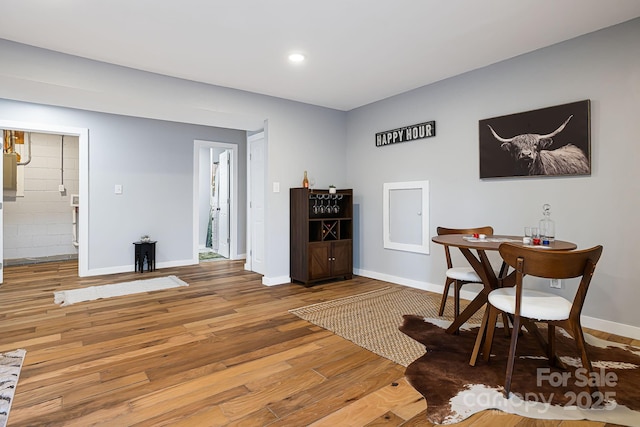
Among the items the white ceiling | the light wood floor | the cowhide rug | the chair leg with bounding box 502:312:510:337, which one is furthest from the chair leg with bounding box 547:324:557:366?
the white ceiling

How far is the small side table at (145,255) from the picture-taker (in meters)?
5.19

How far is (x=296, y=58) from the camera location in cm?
328

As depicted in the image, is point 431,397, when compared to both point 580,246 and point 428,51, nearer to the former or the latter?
point 580,246

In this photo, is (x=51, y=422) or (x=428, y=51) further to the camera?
(x=428, y=51)

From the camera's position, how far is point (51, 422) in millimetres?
1646

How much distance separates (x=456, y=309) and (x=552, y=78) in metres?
2.18

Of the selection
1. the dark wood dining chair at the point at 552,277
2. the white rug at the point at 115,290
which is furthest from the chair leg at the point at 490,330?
the white rug at the point at 115,290

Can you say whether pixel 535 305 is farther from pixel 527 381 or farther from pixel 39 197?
pixel 39 197

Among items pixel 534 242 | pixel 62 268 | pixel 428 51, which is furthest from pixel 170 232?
pixel 534 242

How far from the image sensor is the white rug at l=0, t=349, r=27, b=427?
174cm

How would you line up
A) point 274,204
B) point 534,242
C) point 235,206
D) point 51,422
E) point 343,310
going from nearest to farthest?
point 51,422
point 534,242
point 343,310
point 274,204
point 235,206

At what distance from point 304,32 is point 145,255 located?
412 cm

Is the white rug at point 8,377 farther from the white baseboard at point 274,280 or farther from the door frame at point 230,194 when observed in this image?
the door frame at point 230,194

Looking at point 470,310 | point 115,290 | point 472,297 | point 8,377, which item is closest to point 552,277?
point 470,310
